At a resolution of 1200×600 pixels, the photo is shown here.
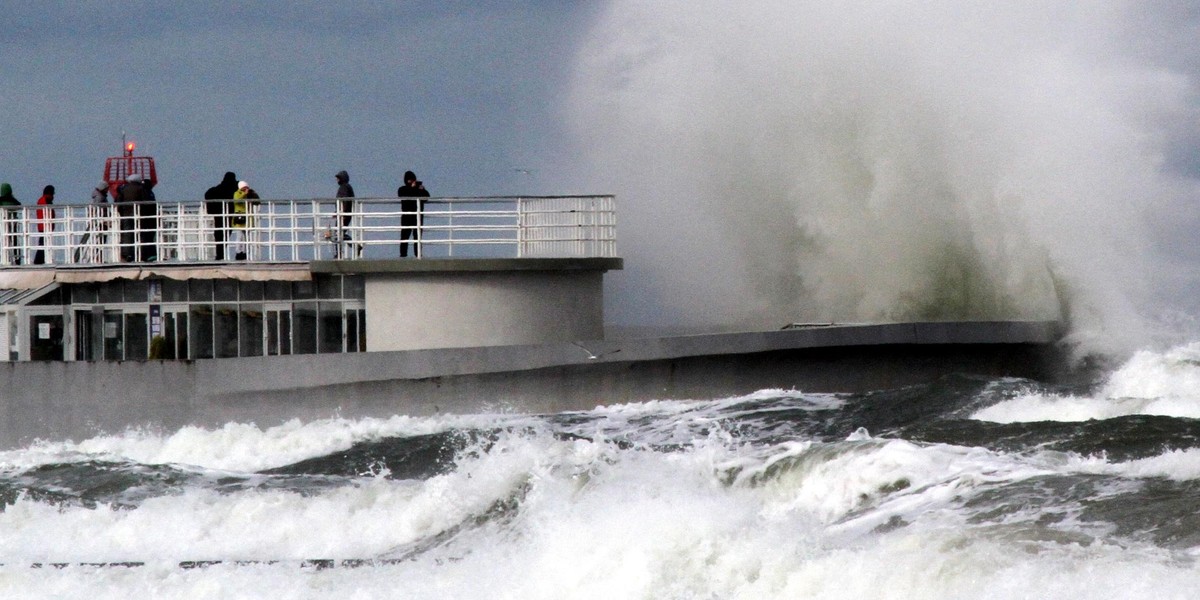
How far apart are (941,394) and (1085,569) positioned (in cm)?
860

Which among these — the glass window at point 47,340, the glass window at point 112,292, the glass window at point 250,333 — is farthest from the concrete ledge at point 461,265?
the glass window at point 47,340

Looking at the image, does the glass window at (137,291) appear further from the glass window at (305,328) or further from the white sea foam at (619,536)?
the white sea foam at (619,536)

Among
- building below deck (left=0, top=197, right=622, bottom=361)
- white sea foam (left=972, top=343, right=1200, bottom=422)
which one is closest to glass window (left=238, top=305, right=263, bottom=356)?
building below deck (left=0, top=197, right=622, bottom=361)

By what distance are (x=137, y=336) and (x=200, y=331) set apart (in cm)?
105

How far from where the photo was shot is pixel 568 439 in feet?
54.3

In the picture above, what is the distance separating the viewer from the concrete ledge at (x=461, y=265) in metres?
19.6

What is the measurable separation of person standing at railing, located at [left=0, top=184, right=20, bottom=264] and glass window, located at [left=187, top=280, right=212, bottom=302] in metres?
2.66

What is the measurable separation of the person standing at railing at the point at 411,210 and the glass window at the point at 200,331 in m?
3.02

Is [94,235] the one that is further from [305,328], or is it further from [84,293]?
[305,328]

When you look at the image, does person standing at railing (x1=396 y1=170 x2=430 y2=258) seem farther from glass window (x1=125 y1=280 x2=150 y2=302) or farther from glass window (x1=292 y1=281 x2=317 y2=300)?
glass window (x1=125 y1=280 x2=150 y2=302)

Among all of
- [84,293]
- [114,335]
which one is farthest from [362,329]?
[84,293]

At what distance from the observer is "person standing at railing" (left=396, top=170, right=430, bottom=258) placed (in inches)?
789

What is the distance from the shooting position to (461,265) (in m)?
19.6

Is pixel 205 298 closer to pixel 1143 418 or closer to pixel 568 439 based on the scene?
pixel 568 439
